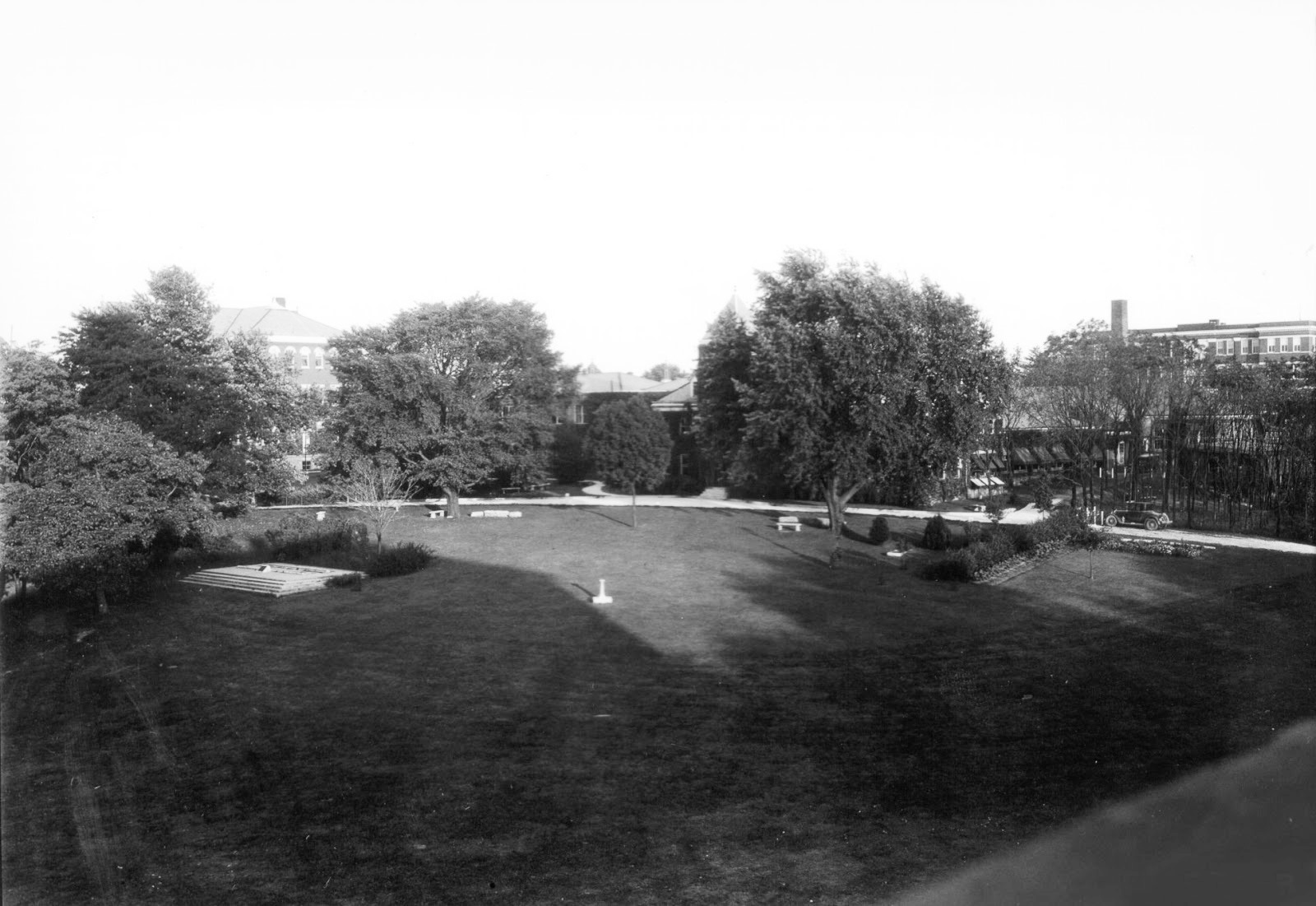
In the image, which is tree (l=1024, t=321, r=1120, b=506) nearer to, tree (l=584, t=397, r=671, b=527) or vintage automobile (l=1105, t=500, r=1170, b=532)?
vintage automobile (l=1105, t=500, r=1170, b=532)

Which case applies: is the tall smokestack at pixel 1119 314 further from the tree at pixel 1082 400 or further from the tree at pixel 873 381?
the tree at pixel 873 381

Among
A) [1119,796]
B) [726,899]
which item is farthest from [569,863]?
[1119,796]

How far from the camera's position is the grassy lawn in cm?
912

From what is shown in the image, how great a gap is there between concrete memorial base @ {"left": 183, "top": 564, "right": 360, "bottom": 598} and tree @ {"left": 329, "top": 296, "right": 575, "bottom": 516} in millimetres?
11311

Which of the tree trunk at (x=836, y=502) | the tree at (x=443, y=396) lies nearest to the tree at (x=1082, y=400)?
the tree trunk at (x=836, y=502)

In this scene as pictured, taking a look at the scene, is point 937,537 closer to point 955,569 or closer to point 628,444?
point 955,569

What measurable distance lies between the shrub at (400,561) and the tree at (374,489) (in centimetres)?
64

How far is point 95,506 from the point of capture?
20406 millimetres

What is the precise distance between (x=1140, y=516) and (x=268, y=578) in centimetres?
2823

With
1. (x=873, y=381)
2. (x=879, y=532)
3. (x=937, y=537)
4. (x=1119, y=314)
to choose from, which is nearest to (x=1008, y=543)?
(x=937, y=537)

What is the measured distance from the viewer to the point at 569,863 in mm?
9039

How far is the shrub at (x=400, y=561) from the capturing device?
27.2 meters

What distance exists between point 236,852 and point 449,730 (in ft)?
13.2

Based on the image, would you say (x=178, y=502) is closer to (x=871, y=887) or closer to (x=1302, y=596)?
(x=871, y=887)
